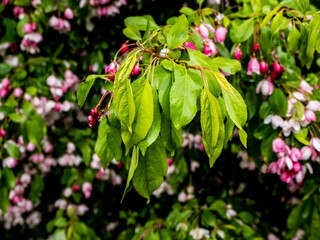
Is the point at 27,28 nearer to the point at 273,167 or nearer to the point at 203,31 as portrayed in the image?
the point at 203,31

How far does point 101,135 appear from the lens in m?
0.90

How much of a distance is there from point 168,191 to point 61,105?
2.89 feet

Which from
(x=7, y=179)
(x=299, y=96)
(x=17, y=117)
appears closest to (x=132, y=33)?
(x=299, y=96)

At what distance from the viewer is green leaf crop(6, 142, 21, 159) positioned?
68.3 inches

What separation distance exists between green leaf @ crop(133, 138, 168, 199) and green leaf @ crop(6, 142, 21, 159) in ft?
3.93

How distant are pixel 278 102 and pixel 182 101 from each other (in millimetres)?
698

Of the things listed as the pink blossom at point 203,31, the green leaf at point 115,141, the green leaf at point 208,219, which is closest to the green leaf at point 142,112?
the green leaf at point 115,141

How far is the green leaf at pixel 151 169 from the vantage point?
2.50 feet

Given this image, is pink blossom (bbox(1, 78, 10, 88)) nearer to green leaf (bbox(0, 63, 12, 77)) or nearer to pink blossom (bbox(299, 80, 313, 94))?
green leaf (bbox(0, 63, 12, 77))

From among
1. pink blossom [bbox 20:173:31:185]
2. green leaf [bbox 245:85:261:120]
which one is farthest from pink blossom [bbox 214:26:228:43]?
pink blossom [bbox 20:173:31:185]

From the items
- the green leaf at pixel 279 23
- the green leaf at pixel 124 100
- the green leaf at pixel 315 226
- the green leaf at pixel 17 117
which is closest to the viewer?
the green leaf at pixel 124 100

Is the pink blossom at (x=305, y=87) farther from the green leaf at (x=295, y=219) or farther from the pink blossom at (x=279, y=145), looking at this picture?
the green leaf at (x=295, y=219)

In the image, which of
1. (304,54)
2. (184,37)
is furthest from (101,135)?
(304,54)

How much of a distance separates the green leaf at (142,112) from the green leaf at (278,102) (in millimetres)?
753
